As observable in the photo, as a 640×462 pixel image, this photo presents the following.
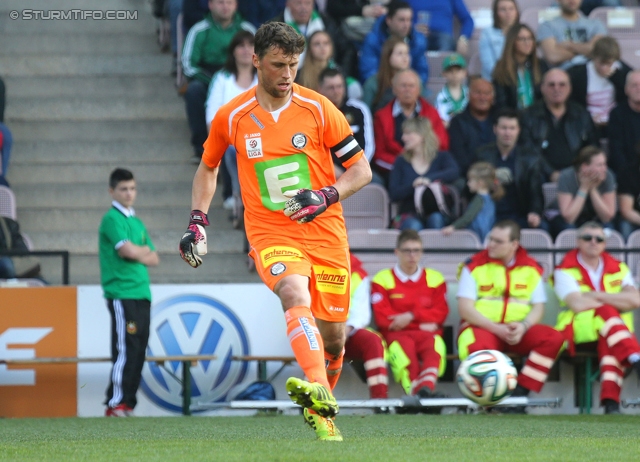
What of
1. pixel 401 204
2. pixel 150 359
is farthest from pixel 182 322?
pixel 401 204

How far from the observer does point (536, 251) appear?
12.1m

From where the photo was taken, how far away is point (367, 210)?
1283cm

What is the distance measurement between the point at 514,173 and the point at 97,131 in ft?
17.3

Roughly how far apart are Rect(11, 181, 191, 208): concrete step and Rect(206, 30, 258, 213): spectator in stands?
3.87ft

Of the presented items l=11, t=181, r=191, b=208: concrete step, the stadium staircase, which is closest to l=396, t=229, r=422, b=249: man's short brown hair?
the stadium staircase

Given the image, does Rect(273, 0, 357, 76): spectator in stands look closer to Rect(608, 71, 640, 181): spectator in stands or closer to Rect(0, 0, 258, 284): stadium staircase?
Rect(0, 0, 258, 284): stadium staircase

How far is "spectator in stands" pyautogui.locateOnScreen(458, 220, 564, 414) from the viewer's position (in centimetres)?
1120

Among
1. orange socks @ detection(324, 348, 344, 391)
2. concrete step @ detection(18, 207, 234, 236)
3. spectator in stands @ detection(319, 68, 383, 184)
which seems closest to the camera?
orange socks @ detection(324, 348, 344, 391)

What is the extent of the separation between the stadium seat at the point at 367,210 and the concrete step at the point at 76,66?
161 inches

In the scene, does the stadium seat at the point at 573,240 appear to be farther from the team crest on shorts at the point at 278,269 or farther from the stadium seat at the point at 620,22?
the team crest on shorts at the point at 278,269

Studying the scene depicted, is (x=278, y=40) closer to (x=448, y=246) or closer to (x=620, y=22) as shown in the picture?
(x=448, y=246)

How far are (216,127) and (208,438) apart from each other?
6.38 feet

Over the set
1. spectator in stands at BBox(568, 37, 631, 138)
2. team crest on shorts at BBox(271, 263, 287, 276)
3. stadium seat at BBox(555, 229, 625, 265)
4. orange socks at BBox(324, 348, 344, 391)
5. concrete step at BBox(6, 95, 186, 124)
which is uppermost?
spectator in stands at BBox(568, 37, 631, 138)

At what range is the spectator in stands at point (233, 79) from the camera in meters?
12.7
